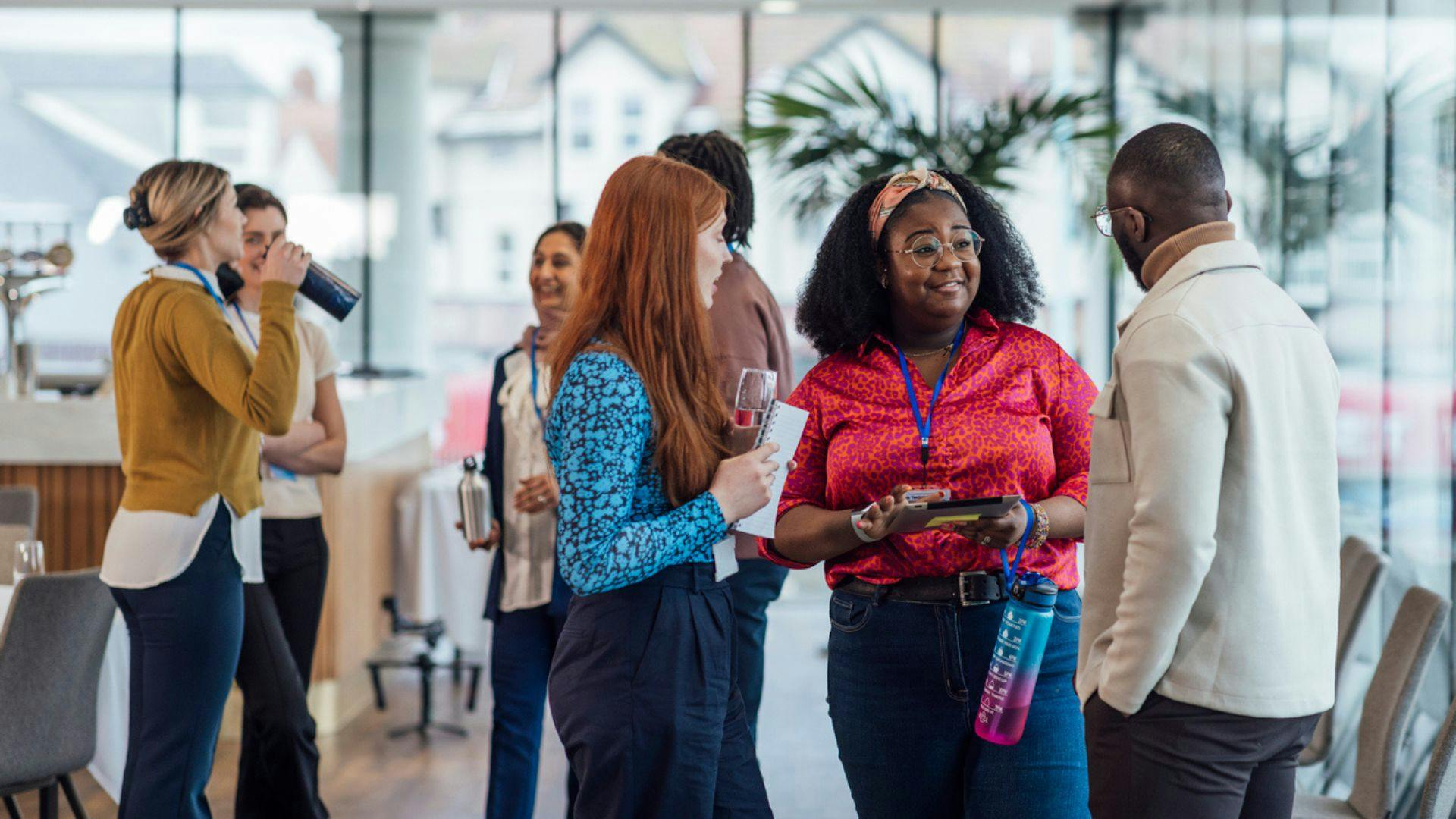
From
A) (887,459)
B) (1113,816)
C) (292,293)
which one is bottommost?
(1113,816)

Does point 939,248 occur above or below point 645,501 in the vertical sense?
above

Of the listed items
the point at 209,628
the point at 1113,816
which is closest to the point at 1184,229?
the point at 1113,816

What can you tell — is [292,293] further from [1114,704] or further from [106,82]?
[106,82]

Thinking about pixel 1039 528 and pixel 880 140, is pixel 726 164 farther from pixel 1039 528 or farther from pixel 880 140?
pixel 880 140

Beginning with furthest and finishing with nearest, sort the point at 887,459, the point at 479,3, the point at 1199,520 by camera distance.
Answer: the point at 479,3 < the point at 887,459 < the point at 1199,520

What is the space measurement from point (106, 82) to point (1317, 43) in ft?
24.0

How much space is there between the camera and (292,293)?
2562 mm

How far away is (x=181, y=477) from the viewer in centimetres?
246

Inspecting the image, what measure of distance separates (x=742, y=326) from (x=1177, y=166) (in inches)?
45.5

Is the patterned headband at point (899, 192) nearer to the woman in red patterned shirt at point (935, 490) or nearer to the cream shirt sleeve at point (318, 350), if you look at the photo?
the woman in red patterned shirt at point (935, 490)

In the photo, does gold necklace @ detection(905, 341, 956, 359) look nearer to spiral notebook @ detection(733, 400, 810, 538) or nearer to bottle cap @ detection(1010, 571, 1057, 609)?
spiral notebook @ detection(733, 400, 810, 538)

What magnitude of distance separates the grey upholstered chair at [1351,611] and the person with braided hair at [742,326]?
1.29 meters

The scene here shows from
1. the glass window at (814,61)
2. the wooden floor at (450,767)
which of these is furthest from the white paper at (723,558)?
the glass window at (814,61)

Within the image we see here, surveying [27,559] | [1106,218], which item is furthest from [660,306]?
[27,559]
